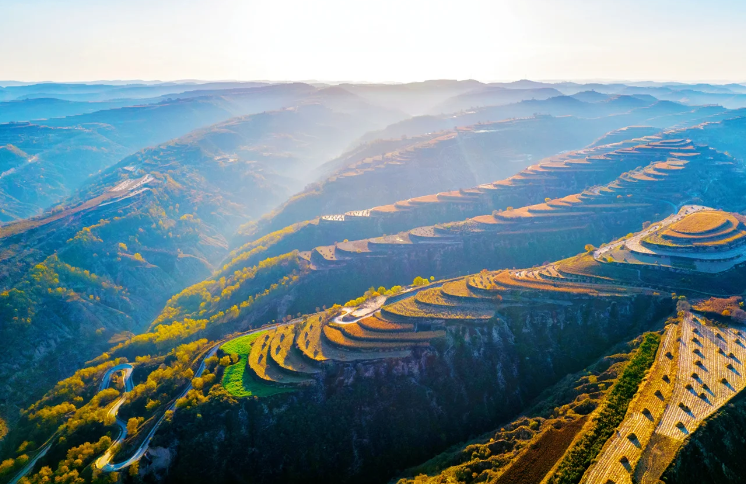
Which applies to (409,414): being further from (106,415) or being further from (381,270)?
(381,270)

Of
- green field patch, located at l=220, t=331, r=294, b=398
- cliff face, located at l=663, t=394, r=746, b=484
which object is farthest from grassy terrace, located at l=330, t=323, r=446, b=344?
cliff face, located at l=663, t=394, r=746, b=484

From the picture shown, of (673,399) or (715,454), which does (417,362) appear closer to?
(673,399)

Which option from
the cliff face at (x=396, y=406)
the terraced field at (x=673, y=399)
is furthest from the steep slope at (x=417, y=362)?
the terraced field at (x=673, y=399)

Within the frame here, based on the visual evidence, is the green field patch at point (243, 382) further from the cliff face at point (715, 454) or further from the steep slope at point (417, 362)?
the cliff face at point (715, 454)

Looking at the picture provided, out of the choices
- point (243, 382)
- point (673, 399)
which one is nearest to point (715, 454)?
point (673, 399)

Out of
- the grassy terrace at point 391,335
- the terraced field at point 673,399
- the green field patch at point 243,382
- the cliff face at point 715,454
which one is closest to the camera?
the cliff face at point 715,454
